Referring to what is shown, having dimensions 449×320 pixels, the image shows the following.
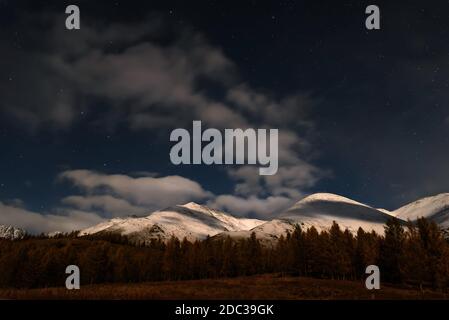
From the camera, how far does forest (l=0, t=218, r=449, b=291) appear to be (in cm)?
5694

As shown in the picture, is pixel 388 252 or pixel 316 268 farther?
pixel 316 268

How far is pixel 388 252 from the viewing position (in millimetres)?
70125

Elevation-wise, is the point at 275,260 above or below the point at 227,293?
below

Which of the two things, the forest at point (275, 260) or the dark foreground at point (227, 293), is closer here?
the dark foreground at point (227, 293)

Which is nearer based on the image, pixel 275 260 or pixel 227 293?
pixel 227 293

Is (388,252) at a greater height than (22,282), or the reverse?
(388,252)

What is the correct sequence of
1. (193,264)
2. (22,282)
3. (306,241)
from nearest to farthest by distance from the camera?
(22,282) → (306,241) → (193,264)

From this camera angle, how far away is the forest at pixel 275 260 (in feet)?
187

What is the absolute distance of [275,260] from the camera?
4488 inches

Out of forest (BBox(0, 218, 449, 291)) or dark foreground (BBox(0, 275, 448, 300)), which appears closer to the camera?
dark foreground (BBox(0, 275, 448, 300))
